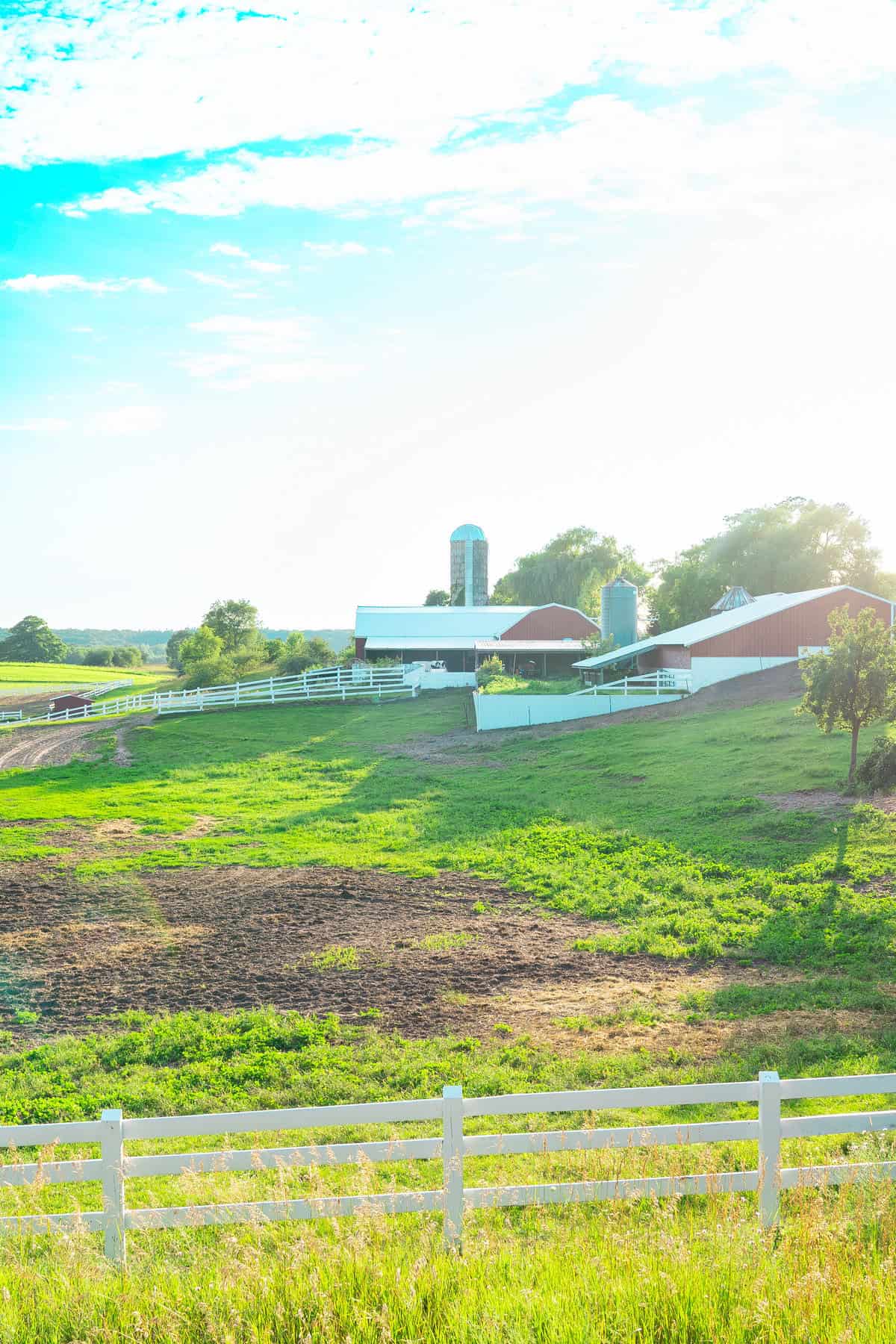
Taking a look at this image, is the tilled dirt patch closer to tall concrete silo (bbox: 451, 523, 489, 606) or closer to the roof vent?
the roof vent

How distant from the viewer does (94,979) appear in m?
11.9

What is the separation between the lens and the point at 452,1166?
5117 millimetres

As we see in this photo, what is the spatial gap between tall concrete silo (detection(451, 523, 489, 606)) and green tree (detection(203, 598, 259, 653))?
1706 centimetres

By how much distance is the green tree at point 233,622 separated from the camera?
79688 millimetres

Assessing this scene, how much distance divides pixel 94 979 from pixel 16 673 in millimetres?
95885

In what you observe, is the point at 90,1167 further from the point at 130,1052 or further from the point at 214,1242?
the point at 130,1052

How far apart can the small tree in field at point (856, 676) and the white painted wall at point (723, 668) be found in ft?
59.3

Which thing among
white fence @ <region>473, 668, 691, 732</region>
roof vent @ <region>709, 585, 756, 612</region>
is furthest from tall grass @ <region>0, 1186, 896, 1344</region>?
roof vent @ <region>709, 585, 756, 612</region>

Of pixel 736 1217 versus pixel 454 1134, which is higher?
pixel 454 1134

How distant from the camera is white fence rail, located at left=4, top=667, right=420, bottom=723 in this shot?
155 ft

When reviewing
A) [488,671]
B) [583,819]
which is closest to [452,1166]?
[583,819]

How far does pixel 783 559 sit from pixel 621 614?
19114mm

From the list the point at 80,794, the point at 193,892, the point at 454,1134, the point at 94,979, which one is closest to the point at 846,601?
the point at 80,794

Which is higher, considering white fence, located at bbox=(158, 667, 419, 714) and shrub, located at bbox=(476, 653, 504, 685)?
shrub, located at bbox=(476, 653, 504, 685)
